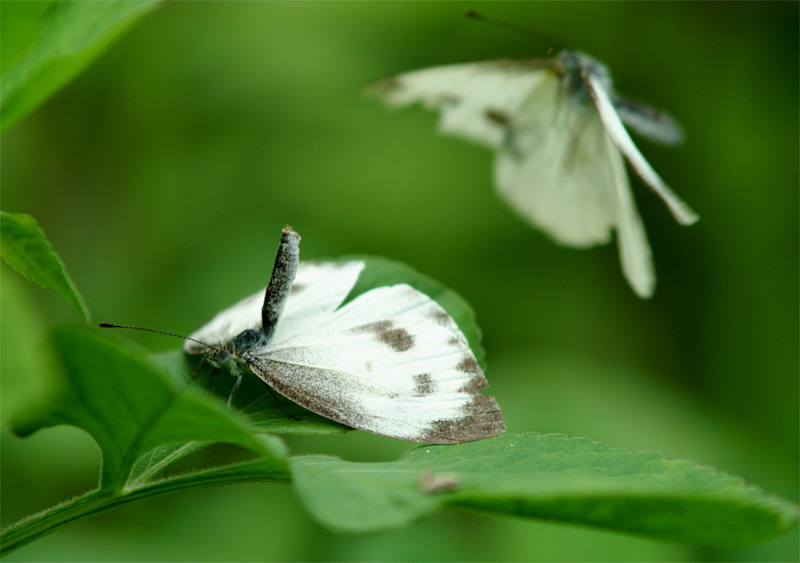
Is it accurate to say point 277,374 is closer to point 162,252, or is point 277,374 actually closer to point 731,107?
point 162,252

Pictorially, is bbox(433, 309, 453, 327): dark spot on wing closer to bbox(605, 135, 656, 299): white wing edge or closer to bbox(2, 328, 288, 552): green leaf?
bbox(2, 328, 288, 552): green leaf

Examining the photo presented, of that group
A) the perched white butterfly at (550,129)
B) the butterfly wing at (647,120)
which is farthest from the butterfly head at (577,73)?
the butterfly wing at (647,120)

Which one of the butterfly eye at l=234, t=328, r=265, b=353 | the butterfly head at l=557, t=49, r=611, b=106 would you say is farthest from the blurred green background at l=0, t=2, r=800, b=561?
the butterfly eye at l=234, t=328, r=265, b=353

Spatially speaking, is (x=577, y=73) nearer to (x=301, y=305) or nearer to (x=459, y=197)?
(x=301, y=305)

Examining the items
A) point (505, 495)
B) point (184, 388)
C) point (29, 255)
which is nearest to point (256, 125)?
point (184, 388)

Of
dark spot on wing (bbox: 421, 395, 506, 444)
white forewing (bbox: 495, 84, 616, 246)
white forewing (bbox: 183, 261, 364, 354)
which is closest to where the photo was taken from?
dark spot on wing (bbox: 421, 395, 506, 444)

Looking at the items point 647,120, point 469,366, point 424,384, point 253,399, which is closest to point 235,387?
point 253,399
